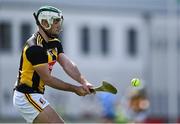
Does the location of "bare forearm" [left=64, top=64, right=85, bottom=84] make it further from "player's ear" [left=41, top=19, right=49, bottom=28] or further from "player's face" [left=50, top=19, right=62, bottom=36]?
"player's ear" [left=41, top=19, right=49, bottom=28]

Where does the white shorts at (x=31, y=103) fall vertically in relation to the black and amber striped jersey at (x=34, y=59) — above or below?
below

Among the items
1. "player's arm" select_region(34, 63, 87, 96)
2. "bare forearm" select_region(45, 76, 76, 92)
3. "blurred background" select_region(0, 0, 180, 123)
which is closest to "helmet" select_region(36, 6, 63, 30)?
"player's arm" select_region(34, 63, 87, 96)

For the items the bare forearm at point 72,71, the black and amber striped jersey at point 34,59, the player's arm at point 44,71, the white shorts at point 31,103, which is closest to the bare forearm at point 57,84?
the player's arm at point 44,71

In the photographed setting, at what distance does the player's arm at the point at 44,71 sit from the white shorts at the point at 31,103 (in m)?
0.33

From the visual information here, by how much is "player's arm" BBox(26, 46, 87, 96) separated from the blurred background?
30.2 m

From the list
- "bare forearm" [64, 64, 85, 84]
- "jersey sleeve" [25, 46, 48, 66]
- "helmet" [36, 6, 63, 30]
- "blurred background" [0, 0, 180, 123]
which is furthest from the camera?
"blurred background" [0, 0, 180, 123]

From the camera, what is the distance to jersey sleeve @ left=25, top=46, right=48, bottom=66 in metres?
10.6

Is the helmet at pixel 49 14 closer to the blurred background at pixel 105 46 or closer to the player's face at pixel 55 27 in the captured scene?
the player's face at pixel 55 27

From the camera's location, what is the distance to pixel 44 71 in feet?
34.8

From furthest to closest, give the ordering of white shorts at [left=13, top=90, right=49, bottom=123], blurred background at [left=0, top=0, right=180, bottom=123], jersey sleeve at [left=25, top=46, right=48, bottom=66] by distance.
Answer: blurred background at [left=0, top=0, right=180, bottom=123] → white shorts at [left=13, top=90, right=49, bottom=123] → jersey sleeve at [left=25, top=46, right=48, bottom=66]

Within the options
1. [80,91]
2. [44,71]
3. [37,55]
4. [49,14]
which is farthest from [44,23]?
[80,91]

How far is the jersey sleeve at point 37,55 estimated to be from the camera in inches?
417

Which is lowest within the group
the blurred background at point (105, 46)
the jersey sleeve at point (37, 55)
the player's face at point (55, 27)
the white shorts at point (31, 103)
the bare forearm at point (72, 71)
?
the blurred background at point (105, 46)

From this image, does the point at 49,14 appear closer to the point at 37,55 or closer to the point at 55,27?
the point at 55,27
